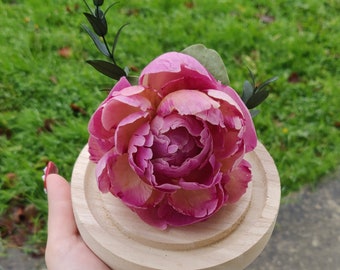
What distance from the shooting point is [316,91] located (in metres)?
2.46

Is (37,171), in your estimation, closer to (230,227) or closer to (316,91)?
(230,227)

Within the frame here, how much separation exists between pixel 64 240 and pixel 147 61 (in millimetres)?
1381

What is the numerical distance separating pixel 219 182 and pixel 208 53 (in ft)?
0.88

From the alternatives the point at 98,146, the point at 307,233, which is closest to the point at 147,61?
the point at 307,233

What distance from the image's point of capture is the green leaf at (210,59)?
1111 mm

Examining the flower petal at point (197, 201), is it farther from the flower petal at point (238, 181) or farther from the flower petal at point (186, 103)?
the flower petal at point (186, 103)

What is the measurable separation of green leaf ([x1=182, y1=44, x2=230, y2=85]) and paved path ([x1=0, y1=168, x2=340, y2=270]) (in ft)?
3.25

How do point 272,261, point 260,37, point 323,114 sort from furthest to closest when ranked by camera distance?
point 260,37, point 323,114, point 272,261

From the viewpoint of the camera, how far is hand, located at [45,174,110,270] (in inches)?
45.8

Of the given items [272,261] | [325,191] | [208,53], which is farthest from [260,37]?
[208,53]

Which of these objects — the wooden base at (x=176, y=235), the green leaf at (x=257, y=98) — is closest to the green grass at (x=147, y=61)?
the wooden base at (x=176, y=235)

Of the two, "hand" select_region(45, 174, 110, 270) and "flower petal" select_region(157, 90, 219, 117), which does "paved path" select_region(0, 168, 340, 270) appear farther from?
"flower petal" select_region(157, 90, 219, 117)

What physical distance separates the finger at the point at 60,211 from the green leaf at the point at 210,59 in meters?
0.47

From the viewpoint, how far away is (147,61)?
2.48 m
